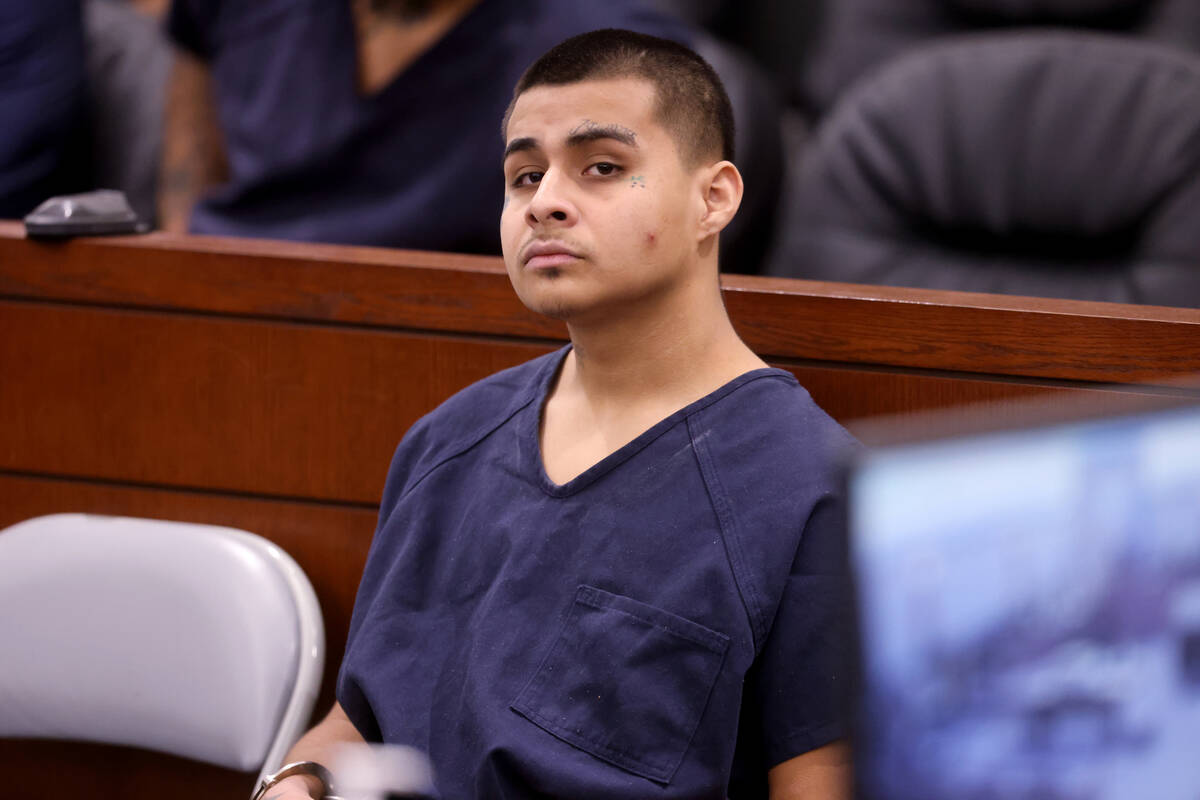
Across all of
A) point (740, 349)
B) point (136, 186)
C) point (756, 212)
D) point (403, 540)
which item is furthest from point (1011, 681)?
point (136, 186)

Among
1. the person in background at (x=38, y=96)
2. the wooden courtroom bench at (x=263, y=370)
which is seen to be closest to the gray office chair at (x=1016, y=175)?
the wooden courtroom bench at (x=263, y=370)

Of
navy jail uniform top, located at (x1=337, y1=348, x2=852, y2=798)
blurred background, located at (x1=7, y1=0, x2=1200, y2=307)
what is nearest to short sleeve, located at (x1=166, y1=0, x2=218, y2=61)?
blurred background, located at (x1=7, y1=0, x2=1200, y2=307)

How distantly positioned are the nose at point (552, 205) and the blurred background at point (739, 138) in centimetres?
79

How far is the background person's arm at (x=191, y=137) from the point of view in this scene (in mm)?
1970

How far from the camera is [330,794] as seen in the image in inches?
41.0

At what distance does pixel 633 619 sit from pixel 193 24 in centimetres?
139

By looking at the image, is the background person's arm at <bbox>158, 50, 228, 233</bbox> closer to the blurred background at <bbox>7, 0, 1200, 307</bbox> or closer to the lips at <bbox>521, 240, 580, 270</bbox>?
the blurred background at <bbox>7, 0, 1200, 307</bbox>

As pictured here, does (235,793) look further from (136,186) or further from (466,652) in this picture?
(136,186)

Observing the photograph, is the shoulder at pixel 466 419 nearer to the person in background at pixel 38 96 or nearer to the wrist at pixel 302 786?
the wrist at pixel 302 786

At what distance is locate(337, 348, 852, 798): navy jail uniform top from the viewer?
898 millimetres

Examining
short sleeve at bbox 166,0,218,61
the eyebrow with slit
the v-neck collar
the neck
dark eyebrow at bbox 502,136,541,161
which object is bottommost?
the v-neck collar

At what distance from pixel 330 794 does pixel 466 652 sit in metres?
0.17

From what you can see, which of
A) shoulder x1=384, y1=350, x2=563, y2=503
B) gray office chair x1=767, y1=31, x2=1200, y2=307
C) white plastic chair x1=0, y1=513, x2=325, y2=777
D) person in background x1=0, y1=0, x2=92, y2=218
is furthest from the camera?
person in background x1=0, y1=0, x2=92, y2=218

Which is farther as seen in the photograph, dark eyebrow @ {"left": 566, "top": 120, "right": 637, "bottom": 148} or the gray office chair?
the gray office chair
